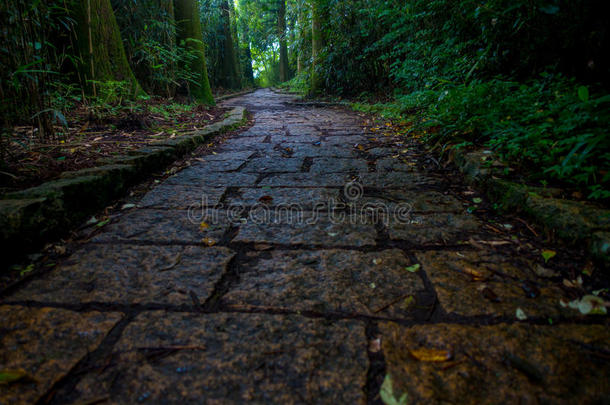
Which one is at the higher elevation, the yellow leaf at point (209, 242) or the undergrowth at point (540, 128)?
the undergrowth at point (540, 128)

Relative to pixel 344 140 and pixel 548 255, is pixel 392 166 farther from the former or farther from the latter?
pixel 548 255

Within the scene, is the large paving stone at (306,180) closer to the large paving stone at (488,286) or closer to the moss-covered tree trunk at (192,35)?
the large paving stone at (488,286)

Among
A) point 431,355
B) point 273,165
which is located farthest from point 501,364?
point 273,165

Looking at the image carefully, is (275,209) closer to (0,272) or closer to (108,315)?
(108,315)

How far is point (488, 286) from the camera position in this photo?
113 centimetres

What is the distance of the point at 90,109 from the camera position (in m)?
3.39

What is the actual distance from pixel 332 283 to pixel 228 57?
47.3 ft

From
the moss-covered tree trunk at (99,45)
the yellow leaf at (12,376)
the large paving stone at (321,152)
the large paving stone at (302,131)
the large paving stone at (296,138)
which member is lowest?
the yellow leaf at (12,376)

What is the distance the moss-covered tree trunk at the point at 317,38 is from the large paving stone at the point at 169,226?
7.41 meters

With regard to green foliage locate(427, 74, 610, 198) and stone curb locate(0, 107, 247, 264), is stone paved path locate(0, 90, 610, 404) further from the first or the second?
green foliage locate(427, 74, 610, 198)

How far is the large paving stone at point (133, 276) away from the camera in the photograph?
110 centimetres

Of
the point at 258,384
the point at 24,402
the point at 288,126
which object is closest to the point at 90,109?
the point at 288,126

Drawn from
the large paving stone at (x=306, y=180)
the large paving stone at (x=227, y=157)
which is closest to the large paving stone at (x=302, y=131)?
the large paving stone at (x=227, y=157)

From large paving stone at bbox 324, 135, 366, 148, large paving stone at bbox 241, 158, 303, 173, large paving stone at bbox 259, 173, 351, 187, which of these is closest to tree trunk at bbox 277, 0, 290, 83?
large paving stone at bbox 324, 135, 366, 148
